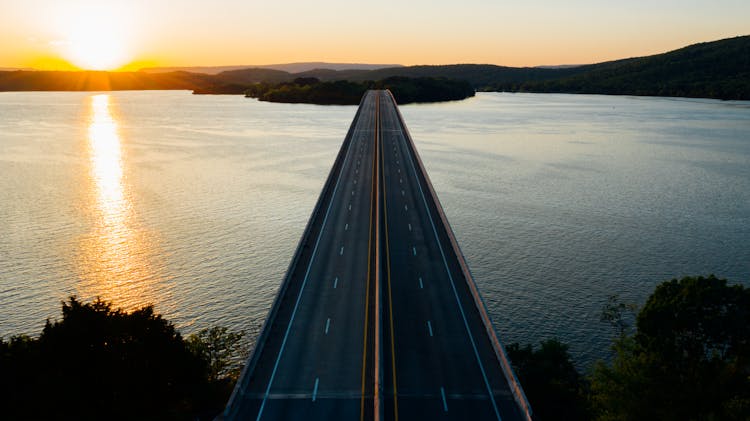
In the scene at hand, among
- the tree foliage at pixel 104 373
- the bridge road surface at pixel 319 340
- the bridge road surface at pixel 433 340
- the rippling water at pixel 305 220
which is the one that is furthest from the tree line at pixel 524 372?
the rippling water at pixel 305 220

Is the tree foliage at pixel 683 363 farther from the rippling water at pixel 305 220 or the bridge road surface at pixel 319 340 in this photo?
the bridge road surface at pixel 319 340

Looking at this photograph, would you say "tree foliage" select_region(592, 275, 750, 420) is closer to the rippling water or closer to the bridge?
the bridge

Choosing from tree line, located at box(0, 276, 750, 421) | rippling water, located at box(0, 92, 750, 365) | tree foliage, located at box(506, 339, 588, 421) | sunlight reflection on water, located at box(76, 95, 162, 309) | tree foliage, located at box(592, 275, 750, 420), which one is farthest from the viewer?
sunlight reflection on water, located at box(76, 95, 162, 309)

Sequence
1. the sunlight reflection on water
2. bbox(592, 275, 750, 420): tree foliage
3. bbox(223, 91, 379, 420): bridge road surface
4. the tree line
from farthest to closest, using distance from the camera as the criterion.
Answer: the sunlight reflection on water < bbox(592, 275, 750, 420): tree foliage < the tree line < bbox(223, 91, 379, 420): bridge road surface

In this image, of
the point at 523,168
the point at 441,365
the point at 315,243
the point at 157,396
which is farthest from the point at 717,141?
the point at 157,396

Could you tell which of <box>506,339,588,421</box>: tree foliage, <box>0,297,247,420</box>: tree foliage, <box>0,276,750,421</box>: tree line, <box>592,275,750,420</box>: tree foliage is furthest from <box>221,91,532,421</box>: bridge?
<box>592,275,750,420</box>: tree foliage

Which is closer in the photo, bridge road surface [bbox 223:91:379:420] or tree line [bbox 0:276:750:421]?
bridge road surface [bbox 223:91:379:420]
